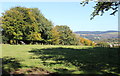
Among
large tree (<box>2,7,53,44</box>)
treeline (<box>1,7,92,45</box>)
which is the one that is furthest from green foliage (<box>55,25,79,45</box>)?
large tree (<box>2,7,53,44</box>)

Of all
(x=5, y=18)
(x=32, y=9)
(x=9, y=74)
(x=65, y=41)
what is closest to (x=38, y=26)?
(x=32, y=9)

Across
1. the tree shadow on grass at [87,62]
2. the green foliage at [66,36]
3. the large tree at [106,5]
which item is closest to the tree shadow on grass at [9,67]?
the tree shadow on grass at [87,62]

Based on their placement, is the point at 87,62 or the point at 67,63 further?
the point at 87,62

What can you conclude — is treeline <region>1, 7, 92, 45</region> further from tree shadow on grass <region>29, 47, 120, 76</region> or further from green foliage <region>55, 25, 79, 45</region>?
tree shadow on grass <region>29, 47, 120, 76</region>

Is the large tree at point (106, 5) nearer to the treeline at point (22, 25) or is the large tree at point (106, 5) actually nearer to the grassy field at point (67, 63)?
the grassy field at point (67, 63)

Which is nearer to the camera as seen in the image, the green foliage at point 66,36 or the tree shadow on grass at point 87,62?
the tree shadow on grass at point 87,62

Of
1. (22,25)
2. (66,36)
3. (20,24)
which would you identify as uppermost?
(20,24)

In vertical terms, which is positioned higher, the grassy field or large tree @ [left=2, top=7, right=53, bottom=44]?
large tree @ [left=2, top=7, right=53, bottom=44]

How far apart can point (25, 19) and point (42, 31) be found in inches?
316

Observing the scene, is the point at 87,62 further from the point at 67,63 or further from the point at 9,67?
the point at 9,67

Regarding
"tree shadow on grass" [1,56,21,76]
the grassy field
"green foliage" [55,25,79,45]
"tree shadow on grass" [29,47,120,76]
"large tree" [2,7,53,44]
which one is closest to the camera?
"tree shadow on grass" [1,56,21,76]

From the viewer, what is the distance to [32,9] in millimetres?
48438

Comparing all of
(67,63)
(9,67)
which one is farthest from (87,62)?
(9,67)

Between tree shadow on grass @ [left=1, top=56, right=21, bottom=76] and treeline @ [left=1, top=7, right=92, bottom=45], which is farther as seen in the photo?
treeline @ [left=1, top=7, right=92, bottom=45]
